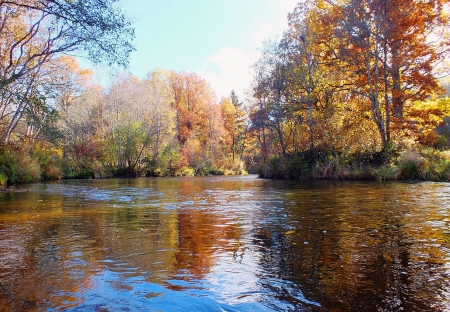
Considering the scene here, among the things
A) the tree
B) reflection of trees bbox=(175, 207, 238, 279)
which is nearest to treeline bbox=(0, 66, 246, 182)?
the tree

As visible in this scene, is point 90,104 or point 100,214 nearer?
point 100,214

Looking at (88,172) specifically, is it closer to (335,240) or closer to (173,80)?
(173,80)

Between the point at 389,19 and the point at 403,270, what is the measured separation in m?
21.0

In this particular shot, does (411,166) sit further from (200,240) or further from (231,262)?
(231,262)

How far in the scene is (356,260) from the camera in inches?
164

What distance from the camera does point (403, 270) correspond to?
3754 millimetres

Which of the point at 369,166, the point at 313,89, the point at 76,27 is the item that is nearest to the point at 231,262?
the point at 76,27

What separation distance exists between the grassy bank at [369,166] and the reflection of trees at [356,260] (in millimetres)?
11555

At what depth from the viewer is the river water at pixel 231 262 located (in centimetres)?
307

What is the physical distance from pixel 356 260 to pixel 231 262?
62.4 inches

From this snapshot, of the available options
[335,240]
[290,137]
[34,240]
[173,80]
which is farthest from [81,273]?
[173,80]

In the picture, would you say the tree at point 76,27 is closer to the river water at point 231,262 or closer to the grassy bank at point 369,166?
the river water at point 231,262

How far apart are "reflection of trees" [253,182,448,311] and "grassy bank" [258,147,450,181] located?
37.9 ft

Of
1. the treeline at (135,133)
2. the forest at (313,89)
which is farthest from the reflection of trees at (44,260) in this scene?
the treeline at (135,133)
